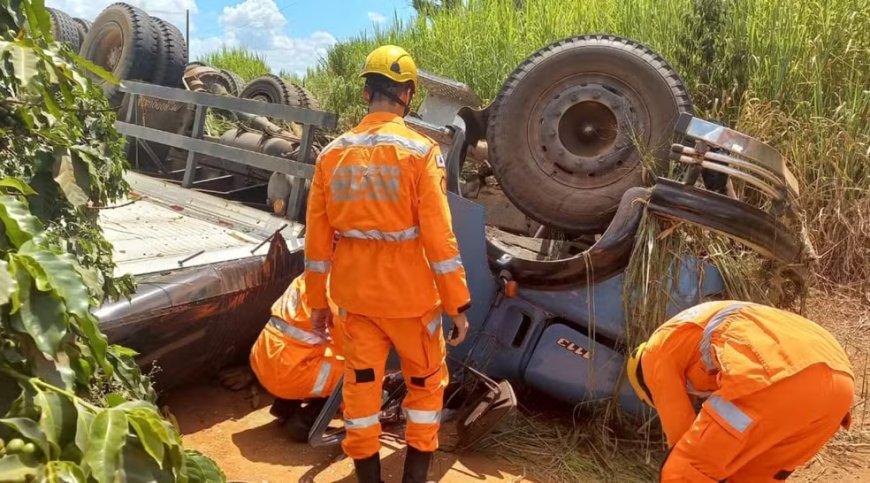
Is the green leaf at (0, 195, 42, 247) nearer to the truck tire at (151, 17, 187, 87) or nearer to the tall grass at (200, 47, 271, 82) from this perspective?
the truck tire at (151, 17, 187, 87)

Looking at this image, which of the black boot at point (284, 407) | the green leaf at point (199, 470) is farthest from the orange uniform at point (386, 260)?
the green leaf at point (199, 470)

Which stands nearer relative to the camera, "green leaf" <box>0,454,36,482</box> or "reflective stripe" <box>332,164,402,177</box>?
"green leaf" <box>0,454,36,482</box>

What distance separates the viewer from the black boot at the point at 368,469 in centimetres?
276

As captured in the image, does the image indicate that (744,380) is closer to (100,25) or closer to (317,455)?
(317,455)

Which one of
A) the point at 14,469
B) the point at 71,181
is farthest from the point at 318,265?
the point at 14,469

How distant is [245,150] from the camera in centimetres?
449

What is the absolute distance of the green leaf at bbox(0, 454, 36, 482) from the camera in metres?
1.00

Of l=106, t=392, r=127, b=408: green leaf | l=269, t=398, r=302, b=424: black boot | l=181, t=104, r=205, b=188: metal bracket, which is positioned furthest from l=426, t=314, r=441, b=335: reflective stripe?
l=181, t=104, r=205, b=188: metal bracket

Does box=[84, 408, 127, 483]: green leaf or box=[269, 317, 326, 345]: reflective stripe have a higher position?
box=[84, 408, 127, 483]: green leaf

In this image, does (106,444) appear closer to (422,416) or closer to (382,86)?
(422,416)

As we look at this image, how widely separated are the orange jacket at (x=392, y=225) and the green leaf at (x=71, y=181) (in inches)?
44.9

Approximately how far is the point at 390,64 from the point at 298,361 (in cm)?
141

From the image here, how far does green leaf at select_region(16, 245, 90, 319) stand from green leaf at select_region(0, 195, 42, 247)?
1.2 inches

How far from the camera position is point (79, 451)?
112 centimetres
